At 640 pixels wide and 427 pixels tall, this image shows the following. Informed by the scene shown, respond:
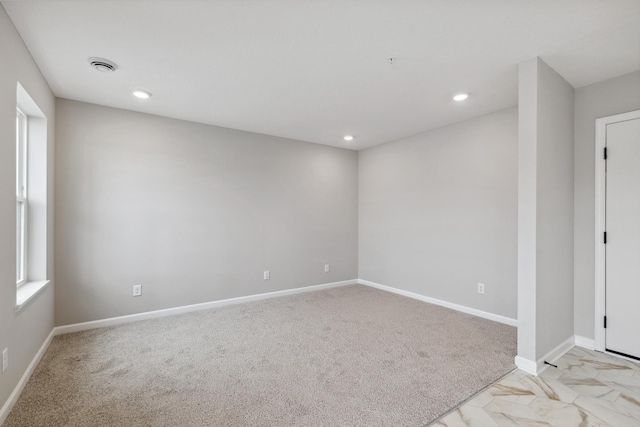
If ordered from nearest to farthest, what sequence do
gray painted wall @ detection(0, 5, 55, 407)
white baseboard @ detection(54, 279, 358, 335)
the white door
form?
gray painted wall @ detection(0, 5, 55, 407)
the white door
white baseboard @ detection(54, 279, 358, 335)

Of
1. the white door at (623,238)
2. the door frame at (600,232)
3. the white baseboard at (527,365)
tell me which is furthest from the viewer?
the door frame at (600,232)

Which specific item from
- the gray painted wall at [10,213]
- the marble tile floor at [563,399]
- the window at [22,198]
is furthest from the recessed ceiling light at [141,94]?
the marble tile floor at [563,399]

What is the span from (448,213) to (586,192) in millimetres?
1499

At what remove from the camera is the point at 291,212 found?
483 centimetres

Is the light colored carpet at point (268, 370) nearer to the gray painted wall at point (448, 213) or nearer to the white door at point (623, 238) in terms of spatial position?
the gray painted wall at point (448, 213)

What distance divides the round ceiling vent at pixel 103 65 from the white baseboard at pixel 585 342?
4.81m

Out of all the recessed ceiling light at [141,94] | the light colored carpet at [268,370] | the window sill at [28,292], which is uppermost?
the recessed ceiling light at [141,94]

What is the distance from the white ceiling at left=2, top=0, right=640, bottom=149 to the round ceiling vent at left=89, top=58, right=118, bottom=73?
5 centimetres

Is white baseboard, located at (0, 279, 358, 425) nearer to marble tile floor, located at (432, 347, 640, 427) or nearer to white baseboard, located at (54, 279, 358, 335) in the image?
white baseboard, located at (54, 279, 358, 335)

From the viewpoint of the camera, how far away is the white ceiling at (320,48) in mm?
1842

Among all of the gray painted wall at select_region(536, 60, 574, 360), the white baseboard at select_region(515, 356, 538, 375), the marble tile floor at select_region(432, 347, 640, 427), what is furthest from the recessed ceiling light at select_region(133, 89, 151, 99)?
the white baseboard at select_region(515, 356, 538, 375)

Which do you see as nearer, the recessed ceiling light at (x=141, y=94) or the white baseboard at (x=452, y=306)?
the recessed ceiling light at (x=141, y=94)

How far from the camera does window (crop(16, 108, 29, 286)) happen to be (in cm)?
266

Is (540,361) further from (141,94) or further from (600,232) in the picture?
(141,94)
